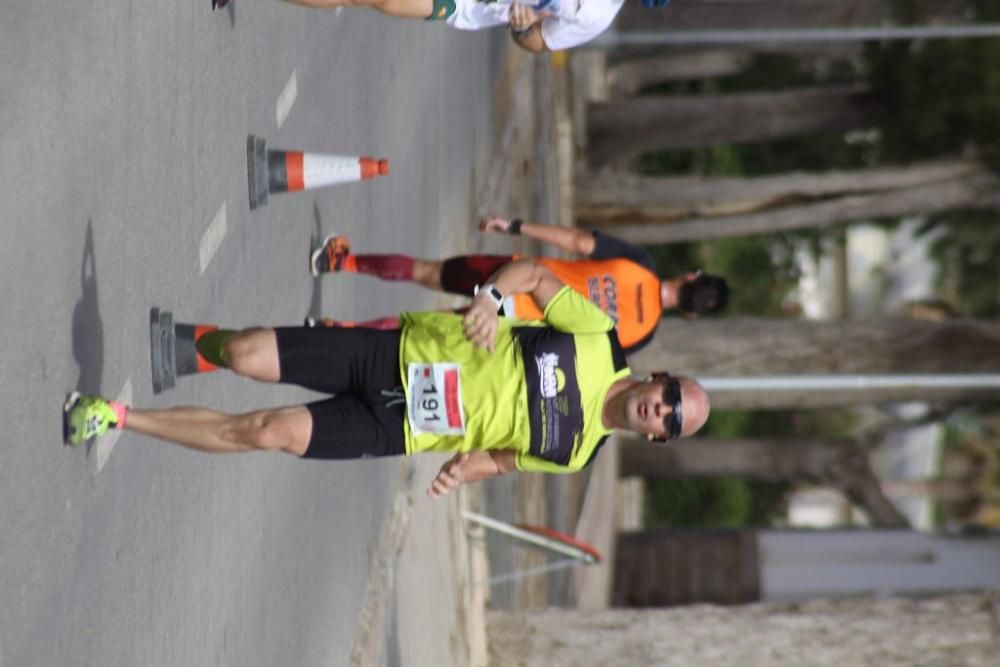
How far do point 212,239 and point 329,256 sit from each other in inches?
69.0

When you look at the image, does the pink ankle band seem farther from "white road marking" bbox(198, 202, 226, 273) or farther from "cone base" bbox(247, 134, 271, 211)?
"cone base" bbox(247, 134, 271, 211)

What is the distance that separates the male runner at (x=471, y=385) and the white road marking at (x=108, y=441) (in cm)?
41

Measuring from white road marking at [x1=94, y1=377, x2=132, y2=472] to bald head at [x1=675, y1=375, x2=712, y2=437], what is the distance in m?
2.01

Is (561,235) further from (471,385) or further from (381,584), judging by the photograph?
(471,385)

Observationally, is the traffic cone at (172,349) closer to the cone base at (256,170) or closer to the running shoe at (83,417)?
the running shoe at (83,417)

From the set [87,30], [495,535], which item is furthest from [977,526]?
[87,30]

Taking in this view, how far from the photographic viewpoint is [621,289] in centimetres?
838

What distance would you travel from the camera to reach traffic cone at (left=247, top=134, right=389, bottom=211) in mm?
7008

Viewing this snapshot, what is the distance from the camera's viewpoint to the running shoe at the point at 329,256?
8.10 metres

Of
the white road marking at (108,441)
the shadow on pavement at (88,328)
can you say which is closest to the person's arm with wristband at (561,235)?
the white road marking at (108,441)

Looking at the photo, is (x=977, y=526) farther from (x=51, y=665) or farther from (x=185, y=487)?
(x=51, y=665)

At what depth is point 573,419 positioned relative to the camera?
19.7 feet

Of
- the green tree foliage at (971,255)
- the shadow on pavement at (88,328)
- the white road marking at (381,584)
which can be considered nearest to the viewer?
the shadow on pavement at (88,328)

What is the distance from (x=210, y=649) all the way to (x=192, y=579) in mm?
331
